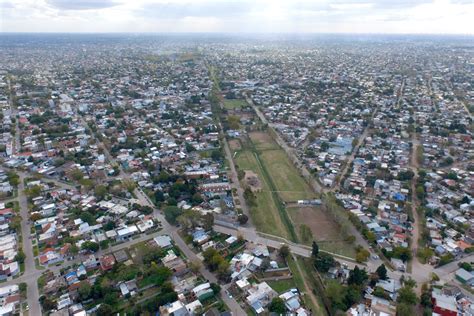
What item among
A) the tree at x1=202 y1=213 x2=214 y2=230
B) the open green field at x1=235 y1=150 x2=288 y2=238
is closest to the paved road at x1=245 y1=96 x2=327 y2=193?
the open green field at x1=235 y1=150 x2=288 y2=238

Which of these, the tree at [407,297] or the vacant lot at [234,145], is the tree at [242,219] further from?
the vacant lot at [234,145]

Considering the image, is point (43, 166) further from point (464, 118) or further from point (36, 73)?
point (36, 73)

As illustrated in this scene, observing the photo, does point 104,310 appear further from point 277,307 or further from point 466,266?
point 466,266

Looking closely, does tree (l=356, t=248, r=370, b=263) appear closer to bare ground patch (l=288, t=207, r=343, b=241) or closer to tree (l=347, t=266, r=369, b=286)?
tree (l=347, t=266, r=369, b=286)

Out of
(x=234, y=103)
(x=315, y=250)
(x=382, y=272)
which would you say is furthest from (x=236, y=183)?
(x=234, y=103)

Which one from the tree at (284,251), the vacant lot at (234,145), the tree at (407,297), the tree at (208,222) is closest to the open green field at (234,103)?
the vacant lot at (234,145)
